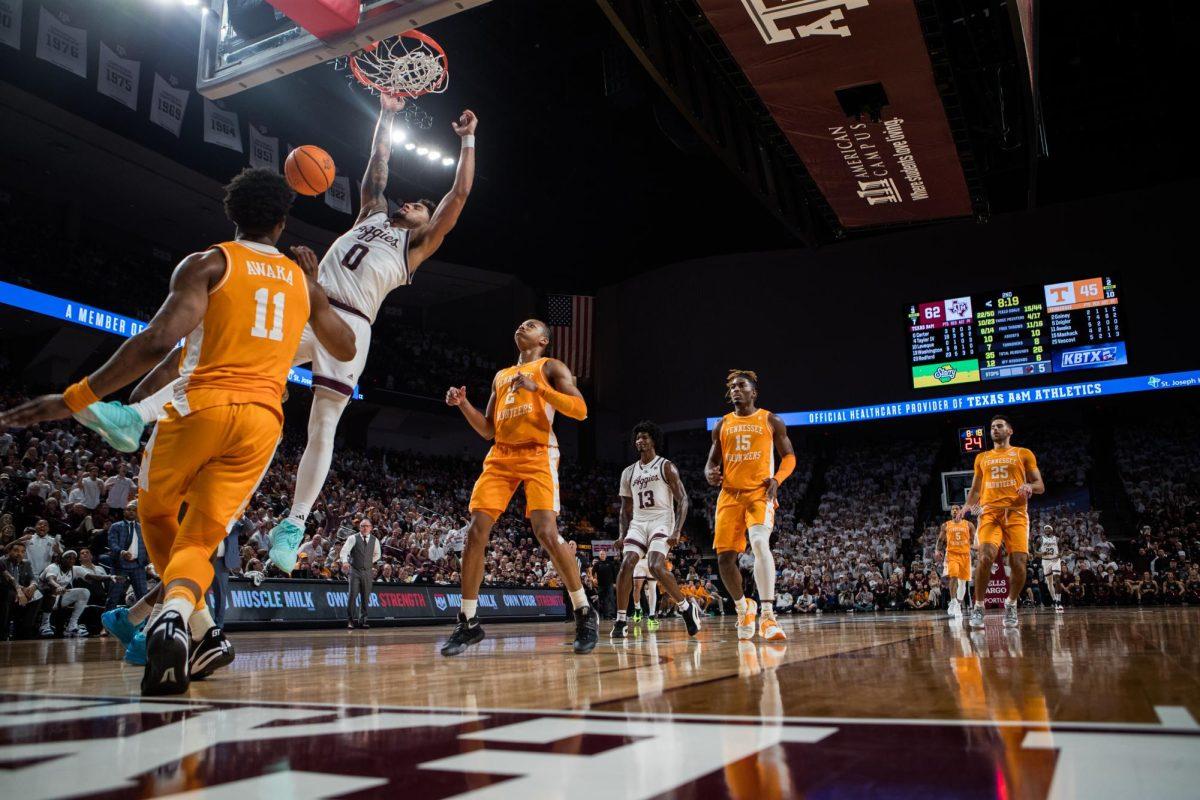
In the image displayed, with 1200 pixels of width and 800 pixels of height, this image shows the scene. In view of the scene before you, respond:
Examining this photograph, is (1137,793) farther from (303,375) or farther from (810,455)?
(810,455)

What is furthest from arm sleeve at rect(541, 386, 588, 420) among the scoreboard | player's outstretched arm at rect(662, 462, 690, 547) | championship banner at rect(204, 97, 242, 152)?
the scoreboard

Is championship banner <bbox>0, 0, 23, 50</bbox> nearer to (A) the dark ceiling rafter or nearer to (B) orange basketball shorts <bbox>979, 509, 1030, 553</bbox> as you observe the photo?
(A) the dark ceiling rafter

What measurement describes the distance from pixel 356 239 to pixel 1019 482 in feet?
18.2

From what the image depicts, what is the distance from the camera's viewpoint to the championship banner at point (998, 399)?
65.7 feet

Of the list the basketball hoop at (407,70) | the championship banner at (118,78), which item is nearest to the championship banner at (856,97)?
the basketball hoop at (407,70)

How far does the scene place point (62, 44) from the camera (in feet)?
45.0

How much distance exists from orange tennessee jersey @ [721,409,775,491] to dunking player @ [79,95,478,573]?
2.55 metres

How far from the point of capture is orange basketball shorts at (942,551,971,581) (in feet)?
35.9

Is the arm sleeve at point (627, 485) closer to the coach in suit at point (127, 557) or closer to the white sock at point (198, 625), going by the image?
the coach in suit at point (127, 557)

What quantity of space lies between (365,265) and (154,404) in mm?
1574

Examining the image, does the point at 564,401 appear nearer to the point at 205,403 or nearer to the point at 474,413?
the point at 474,413

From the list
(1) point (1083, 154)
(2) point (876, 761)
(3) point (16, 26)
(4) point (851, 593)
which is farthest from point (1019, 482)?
(1) point (1083, 154)

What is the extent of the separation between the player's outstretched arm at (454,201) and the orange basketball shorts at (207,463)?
198 centimetres

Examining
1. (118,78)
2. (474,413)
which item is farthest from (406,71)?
(118,78)
